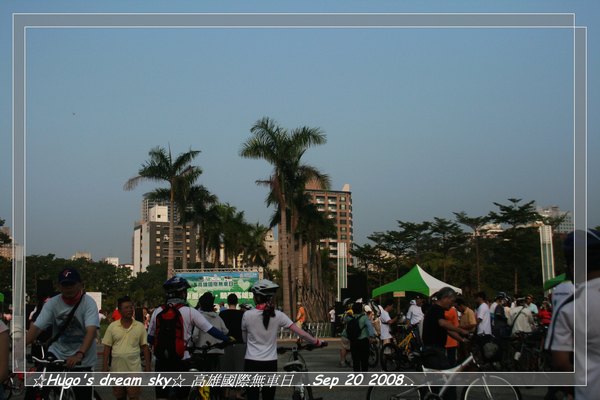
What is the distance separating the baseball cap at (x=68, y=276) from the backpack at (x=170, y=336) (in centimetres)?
114

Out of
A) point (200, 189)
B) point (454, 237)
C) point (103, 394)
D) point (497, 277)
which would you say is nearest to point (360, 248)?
point (454, 237)

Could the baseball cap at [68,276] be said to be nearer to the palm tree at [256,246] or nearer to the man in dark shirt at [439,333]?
the man in dark shirt at [439,333]

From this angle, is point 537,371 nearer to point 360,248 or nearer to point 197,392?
point 197,392

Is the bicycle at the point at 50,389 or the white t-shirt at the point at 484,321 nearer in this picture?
the bicycle at the point at 50,389

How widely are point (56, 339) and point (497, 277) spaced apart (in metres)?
61.6

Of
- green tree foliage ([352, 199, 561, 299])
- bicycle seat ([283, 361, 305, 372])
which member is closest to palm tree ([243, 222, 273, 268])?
green tree foliage ([352, 199, 561, 299])

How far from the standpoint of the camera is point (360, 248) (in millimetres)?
96688

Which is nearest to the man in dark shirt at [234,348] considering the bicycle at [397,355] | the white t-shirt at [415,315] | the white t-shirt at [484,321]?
the white t-shirt at [484,321]

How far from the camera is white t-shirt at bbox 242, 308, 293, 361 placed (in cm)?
903

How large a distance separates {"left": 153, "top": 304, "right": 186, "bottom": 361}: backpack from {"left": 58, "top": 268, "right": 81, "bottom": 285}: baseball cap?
1.14 metres

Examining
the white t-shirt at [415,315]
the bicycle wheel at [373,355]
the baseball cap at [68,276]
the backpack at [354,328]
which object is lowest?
the bicycle wheel at [373,355]

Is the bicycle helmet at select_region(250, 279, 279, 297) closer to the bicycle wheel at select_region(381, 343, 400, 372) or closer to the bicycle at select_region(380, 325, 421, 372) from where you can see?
the bicycle at select_region(380, 325, 421, 372)

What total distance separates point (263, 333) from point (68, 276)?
2325 mm

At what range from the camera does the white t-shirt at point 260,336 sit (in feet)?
29.6
